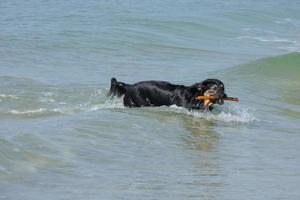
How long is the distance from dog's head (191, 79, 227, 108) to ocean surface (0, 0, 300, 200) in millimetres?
277

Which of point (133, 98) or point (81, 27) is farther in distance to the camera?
point (81, 27)

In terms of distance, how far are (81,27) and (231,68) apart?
678cm

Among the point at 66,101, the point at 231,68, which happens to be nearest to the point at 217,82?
the point at 66,101

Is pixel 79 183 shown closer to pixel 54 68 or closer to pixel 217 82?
pixel 217 82

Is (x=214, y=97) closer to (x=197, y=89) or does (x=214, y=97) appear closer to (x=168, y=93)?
(x=197, y=89)

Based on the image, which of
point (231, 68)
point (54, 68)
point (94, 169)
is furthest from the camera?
point (231, 68)

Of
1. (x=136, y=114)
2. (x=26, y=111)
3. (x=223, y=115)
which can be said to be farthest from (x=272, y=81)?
(x=26, y=111)

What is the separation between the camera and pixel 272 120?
40.2 ft

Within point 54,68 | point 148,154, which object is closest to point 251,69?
point 54,68

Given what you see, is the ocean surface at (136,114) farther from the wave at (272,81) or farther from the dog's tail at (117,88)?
the dog's tail at (117,88)

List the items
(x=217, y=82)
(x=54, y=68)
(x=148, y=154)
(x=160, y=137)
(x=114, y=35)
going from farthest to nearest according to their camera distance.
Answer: (x=114, y=35), (x=54, y=68), (x=217, y=82), (x=160, y=137), (x=148, y=154)

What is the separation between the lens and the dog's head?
11.7 m

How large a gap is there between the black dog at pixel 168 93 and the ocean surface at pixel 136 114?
0.53 ft

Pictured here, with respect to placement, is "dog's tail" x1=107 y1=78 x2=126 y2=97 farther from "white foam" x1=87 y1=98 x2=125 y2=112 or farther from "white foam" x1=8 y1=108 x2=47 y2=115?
"white foam" x1=8 y1=108 x2=47 y2=115
